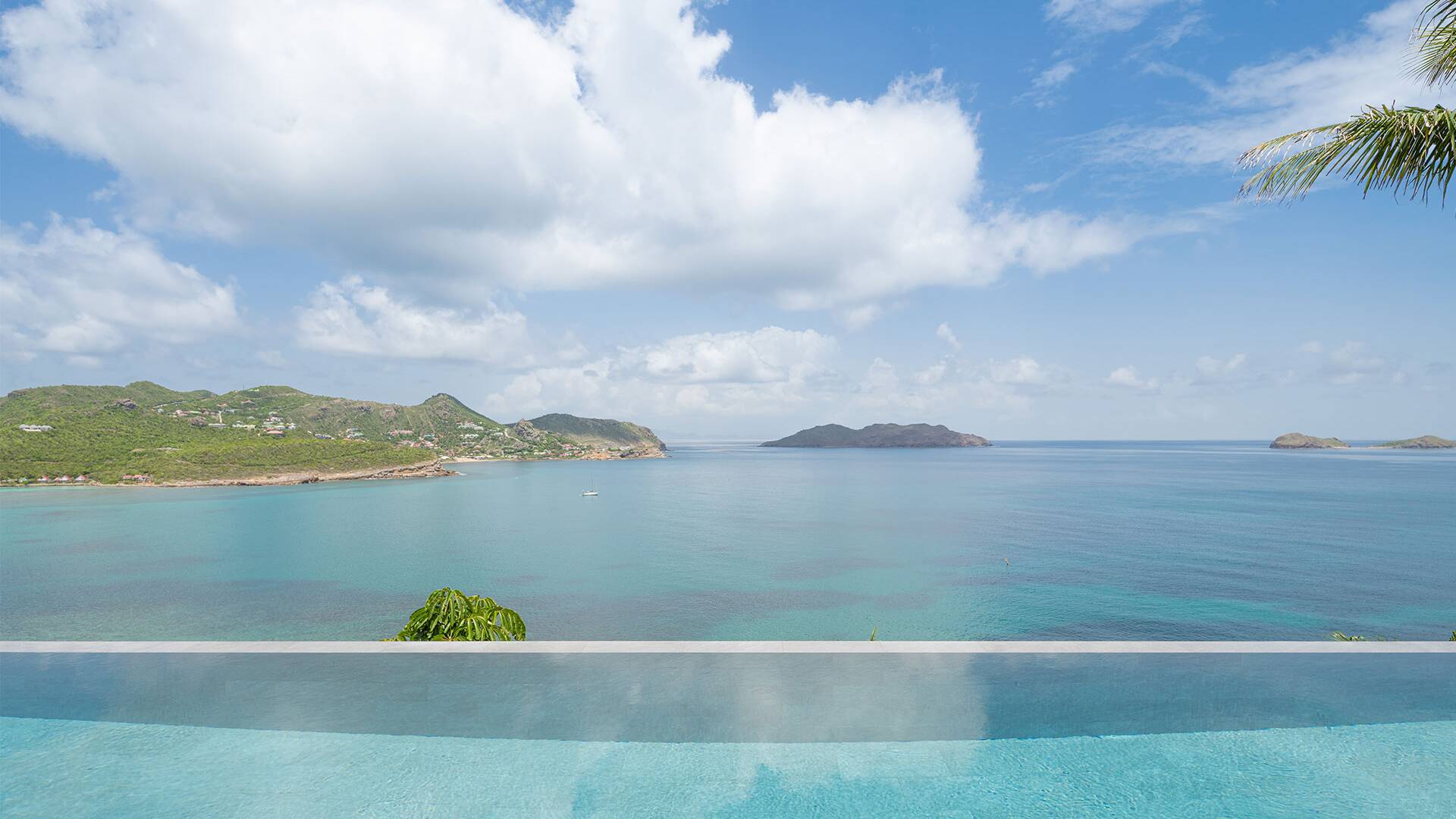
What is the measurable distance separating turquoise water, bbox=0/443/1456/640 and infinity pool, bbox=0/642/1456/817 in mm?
11069

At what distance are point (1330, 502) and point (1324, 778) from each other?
51.5m

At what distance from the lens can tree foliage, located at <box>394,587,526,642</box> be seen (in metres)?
6.17

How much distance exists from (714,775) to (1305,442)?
8174 inches

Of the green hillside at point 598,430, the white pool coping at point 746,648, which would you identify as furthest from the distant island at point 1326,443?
the white pool coping at point 746,648

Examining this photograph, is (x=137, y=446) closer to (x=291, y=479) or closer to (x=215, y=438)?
(x=215, y=438)

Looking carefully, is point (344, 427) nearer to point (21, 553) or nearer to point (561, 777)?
point (21, 553)

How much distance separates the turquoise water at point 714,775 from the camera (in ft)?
9.53

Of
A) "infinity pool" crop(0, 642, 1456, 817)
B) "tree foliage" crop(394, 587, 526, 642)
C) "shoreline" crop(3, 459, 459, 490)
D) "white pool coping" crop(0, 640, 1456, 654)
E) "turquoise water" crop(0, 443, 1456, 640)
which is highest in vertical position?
"white pool coping" crop(0, 640, 1456, 654)

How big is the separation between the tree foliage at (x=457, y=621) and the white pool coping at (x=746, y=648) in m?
2.38

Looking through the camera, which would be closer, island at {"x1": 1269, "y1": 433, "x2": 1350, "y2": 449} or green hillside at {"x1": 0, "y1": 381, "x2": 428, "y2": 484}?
green hillside at {"x1": 0, "y1": 381, "x2": 428, "y2": 484}

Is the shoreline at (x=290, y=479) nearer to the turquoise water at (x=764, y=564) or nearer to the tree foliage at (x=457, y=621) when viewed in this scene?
the turquoise water at (x=764, y=564)

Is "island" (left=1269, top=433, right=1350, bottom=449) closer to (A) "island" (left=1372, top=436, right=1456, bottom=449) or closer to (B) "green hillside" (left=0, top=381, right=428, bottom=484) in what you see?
(A) "island" (left=1372, top=436, right=1456, bottom=449)

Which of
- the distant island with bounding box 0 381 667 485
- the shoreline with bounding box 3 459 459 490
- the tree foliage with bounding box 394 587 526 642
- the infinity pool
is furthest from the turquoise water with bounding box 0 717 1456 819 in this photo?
the distant island with bounding box 0 381 667 485

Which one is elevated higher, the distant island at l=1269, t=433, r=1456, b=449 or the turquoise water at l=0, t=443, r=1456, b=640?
the distant island at l=1269, t=433, r=1456, b=449
